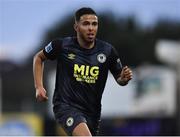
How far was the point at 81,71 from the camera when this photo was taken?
392 inches

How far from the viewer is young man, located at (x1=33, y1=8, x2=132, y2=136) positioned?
9891mm

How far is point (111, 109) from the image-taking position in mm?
37188

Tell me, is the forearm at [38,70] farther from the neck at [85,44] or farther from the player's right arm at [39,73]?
the neck at [85,44]

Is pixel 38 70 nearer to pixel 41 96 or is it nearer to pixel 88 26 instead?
pixel 41 96

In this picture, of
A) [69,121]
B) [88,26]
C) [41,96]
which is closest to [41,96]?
[41,96]

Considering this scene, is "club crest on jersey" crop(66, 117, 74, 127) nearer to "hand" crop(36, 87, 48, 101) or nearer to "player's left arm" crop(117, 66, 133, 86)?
"hand" crop(36, 87, 48, 101)

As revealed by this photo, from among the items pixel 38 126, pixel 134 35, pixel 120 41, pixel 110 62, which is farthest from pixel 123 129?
pixel 134 35

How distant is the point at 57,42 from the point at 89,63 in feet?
1.76

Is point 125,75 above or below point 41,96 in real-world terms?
above

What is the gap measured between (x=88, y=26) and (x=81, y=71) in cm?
59

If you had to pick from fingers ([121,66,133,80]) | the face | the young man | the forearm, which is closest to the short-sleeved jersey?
the young man

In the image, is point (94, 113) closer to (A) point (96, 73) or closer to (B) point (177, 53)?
(A) point (96, 73)

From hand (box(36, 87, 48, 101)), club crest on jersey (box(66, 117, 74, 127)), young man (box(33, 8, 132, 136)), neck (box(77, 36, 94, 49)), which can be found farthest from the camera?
neck (box(77, 36, 94, 49))

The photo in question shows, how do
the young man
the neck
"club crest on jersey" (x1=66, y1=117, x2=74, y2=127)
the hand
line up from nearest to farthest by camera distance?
the hand
"club crest on jersey" (x1=66, y1=117, x2=74, y2=127)
the young man
the neck
